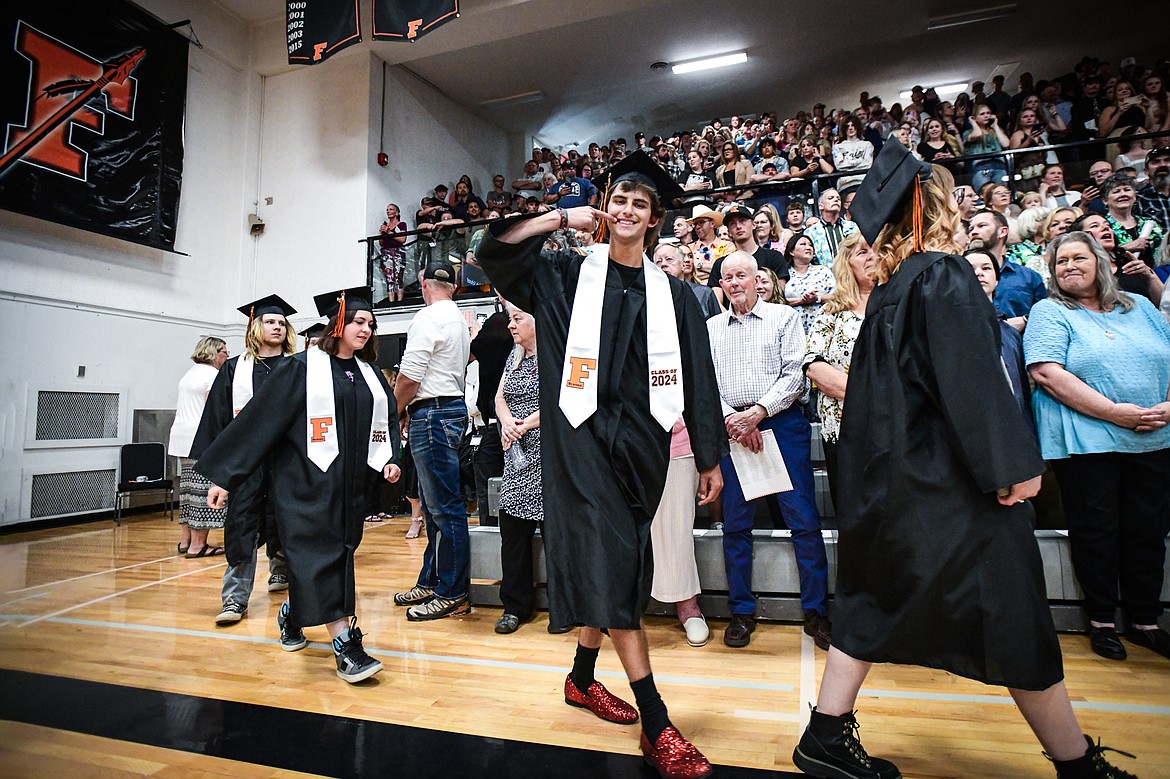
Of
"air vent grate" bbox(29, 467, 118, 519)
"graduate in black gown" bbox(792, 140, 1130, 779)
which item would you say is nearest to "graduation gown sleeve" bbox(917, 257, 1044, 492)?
"graduate in black gown" bbox(792, 140, 1130, 779)

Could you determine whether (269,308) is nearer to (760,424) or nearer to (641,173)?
(641,173)

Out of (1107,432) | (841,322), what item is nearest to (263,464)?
(841,322)

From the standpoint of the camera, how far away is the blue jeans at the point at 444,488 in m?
3.77

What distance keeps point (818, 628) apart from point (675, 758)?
1454 millimetres

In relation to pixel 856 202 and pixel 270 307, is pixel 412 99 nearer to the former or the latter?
pixel 270 307

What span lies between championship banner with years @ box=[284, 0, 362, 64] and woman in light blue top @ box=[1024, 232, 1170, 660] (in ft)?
29.0

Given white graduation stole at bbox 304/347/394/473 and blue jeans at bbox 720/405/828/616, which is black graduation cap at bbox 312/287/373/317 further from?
blue jeans at bbox 720/405/828/616

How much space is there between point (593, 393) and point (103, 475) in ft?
29.2

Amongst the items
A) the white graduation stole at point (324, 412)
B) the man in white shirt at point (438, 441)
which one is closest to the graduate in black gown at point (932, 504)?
the white graduation stole at point (324, 412)

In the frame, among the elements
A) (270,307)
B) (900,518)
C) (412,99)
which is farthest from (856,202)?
(412,99)

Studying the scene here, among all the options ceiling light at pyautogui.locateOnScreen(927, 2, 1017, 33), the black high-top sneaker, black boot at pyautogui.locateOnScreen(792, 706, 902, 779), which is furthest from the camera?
ceiling light at pyautogui.locateOnScreen(927, 2, 1017, 33)

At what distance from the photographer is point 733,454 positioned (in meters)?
3.29

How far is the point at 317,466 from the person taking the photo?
9.41 feet

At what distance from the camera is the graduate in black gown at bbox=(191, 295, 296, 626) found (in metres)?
3.83
